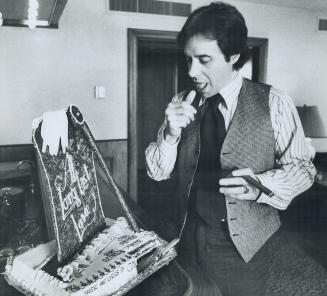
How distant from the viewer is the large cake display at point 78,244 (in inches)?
35.8

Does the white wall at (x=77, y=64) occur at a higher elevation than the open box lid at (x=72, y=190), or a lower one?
higher

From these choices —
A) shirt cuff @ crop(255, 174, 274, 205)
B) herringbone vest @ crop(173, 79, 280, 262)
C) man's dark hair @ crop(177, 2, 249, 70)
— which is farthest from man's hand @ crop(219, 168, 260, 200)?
man's dark hair @ crop(177, 2, 249, 70)

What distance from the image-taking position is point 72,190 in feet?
3.57

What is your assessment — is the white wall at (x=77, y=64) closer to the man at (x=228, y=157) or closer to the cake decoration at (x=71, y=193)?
the man at (x=228, y=157)

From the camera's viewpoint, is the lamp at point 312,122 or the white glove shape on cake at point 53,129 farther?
the lamp at point 312,122

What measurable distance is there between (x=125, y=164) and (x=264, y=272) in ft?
9.76

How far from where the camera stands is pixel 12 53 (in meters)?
3.66

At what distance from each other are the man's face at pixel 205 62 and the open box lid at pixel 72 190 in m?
0.60

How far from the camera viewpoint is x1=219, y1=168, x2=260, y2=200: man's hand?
3.94 ft

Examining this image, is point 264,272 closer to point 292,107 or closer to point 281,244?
point 292,107

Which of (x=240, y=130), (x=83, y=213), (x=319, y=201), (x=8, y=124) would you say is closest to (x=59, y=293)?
(x=83, y=213)

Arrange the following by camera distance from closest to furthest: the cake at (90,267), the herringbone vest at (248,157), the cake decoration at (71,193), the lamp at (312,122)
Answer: the cake at (90,267) → the cake decoration at (71,193) → the herringbone vest at (248,157) → the lamp at (312,122)

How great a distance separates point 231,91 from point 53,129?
881 millimetres

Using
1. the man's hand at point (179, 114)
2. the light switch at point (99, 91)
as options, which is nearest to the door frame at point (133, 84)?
the light switch at point (99, 91)
